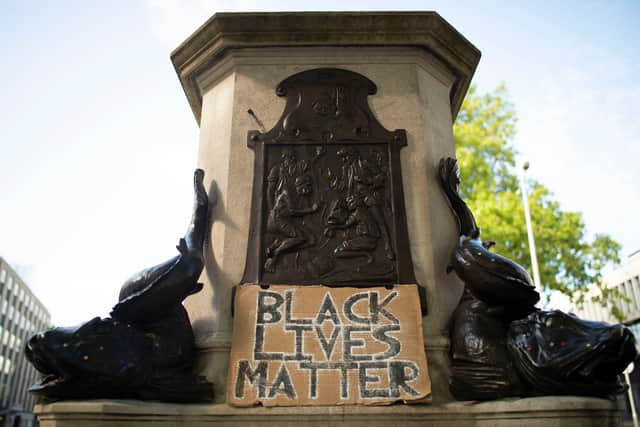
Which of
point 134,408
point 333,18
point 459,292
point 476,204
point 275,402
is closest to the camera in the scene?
point 134,408

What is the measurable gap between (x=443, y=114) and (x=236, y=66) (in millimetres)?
2394

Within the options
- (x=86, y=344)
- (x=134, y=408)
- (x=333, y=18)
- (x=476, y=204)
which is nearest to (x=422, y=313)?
(x=134, y=408)

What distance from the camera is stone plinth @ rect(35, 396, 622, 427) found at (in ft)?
11.7

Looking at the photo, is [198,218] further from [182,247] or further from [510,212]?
[510,212]

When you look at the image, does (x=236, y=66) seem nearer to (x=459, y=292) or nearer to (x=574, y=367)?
(x=459, y=292)

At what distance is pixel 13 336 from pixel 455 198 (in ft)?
222

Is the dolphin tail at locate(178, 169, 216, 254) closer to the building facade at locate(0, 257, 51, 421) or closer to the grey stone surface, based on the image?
the grey stone surface

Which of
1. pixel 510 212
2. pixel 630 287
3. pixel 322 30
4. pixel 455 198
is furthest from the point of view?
pixel 630 287

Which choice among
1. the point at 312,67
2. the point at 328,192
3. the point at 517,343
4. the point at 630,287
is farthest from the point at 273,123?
the point at 630,287

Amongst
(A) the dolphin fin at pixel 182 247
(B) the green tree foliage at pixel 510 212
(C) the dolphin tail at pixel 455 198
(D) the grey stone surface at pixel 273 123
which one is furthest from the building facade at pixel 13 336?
(C) the dolphin tail at pixel 455 198

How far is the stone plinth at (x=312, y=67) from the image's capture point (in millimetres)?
4875

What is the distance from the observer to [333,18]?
18.4 feet

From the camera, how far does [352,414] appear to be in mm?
3988

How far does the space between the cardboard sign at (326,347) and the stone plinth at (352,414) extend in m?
0.10
